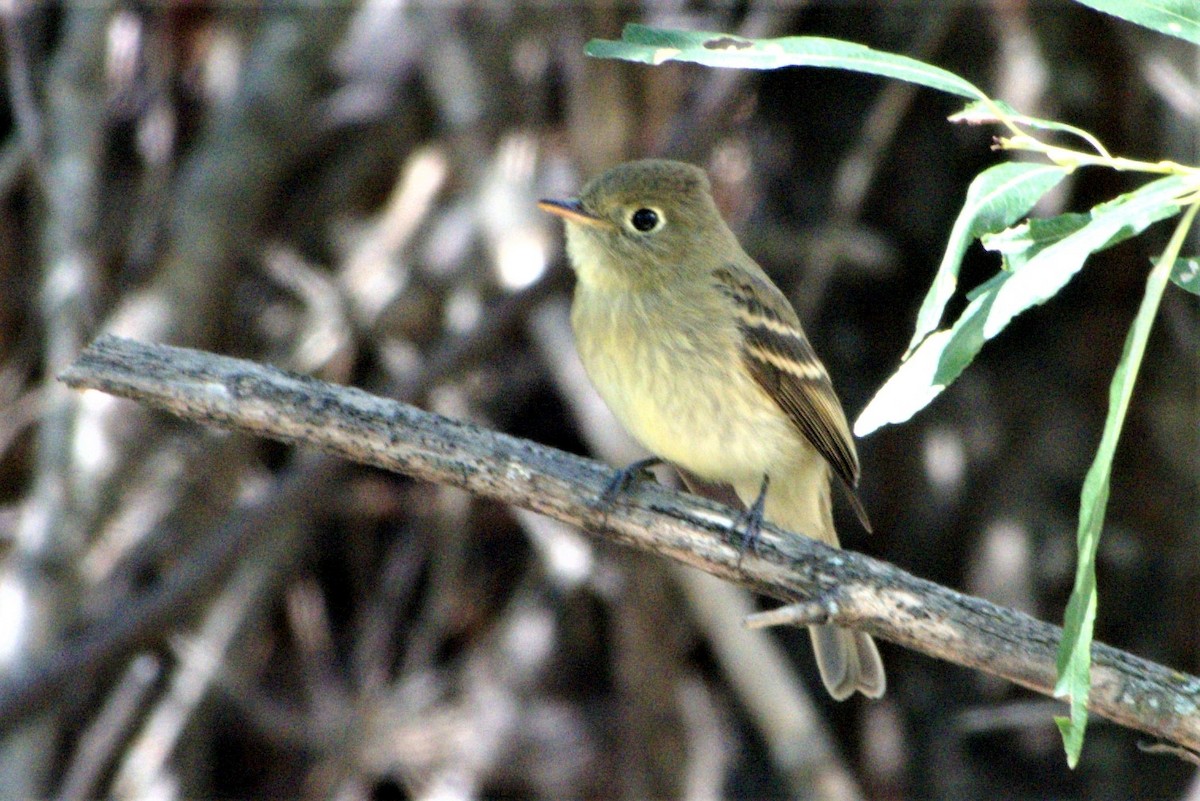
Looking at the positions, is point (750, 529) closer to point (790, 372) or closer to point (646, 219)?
point (790, 372)

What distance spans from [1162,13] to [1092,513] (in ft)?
2.23

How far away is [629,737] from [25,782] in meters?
1.95

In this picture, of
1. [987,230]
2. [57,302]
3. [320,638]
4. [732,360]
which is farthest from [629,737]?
[987,230]

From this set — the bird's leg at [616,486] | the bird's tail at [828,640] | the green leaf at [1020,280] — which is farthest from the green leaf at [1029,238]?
the bird's tail at [828,640]

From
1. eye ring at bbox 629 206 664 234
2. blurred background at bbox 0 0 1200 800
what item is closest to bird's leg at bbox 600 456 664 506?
eye ring at bbox 629 206 664 234

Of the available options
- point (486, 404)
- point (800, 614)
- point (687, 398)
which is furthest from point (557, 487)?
point (486, 404)

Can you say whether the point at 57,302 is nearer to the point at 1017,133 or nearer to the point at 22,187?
the point at 22,187

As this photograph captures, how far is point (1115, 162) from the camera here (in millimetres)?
1675

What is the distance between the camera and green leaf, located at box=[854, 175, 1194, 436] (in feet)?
5.29

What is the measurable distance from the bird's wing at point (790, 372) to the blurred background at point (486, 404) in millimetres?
1166

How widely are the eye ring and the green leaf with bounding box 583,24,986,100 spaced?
177 centimetres

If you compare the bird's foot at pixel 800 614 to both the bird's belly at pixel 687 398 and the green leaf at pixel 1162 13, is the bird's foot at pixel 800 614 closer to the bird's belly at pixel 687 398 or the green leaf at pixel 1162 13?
the green leaf at pixel 1162 13

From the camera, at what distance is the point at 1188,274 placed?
76.9 inches

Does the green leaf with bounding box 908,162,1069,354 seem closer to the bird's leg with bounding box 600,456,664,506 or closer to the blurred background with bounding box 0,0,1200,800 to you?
the bird's leg with bounding box 600,456,664,506
